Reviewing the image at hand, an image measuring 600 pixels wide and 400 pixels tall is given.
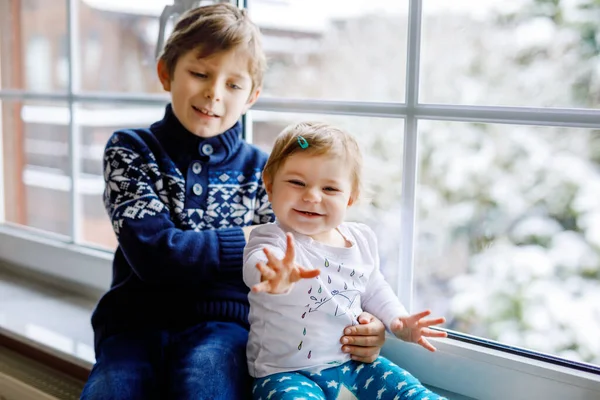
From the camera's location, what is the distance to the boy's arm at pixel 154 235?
104 centimetres

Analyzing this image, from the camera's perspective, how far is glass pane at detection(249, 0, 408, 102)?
113cm

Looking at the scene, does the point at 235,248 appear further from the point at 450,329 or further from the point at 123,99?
the point at 123,99

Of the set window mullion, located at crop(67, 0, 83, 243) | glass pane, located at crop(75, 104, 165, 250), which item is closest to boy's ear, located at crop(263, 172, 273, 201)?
glass pane, located at crop(75, 104, 165, 250)

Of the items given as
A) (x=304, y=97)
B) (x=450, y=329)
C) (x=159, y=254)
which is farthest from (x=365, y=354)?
(x=304, y=97)

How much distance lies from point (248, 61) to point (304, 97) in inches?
6.5

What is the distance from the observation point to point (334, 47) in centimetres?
121

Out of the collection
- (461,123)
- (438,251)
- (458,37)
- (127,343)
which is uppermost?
(458,37)

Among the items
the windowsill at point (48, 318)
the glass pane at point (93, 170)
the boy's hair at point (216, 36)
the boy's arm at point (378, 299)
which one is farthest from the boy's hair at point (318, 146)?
the glass pane at point (93, 170)

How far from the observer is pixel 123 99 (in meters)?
1.50

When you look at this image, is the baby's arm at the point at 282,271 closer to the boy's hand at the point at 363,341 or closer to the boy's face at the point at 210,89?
the boy's hand at the point at 363,341

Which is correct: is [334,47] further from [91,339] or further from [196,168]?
[91,339]

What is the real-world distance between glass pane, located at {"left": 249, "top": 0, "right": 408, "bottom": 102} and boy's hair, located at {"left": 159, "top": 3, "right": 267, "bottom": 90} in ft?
0.41

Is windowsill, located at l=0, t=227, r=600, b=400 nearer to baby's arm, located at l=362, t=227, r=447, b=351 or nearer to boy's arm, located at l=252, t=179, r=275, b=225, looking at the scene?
baby's arm, located at l=362, t=227, r=447, b=351

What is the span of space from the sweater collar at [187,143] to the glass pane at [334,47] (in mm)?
196
